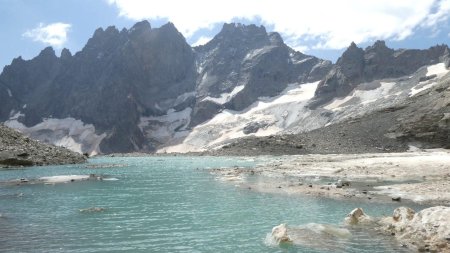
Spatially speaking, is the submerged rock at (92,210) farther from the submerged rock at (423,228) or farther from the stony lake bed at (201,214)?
the submerged rock at (423,228)

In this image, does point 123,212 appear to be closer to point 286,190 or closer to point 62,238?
point 62,238

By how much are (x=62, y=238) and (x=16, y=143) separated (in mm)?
61861

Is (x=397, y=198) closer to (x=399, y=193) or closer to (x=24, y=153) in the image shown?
(x=399, y=193)

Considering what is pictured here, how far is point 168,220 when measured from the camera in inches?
930

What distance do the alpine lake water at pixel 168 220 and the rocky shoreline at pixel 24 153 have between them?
33800 millimetres

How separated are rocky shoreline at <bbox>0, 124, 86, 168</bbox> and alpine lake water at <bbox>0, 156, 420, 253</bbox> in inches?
1331

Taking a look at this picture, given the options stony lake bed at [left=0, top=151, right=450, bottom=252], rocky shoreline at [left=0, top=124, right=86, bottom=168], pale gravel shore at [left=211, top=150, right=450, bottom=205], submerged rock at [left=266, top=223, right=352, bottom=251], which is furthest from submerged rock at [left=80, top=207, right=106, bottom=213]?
rocky shoreline at [left=0, top=124, right=86, bottom=168]

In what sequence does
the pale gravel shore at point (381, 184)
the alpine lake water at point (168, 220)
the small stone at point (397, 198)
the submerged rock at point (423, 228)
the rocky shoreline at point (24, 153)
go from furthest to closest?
the rocky shoreline at point (24, 153), the pale gravel shore at point (381, 184), the small stone at point (397, 198), the alpine lake water at point (168, 220), the submerged rock at point (423, 228)

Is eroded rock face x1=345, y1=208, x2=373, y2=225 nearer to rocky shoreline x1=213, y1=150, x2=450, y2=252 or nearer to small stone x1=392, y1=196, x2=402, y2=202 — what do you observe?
rocky shoreline x1=213, y1=150, x2=450, y2=252

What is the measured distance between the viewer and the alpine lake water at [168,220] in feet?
57.6

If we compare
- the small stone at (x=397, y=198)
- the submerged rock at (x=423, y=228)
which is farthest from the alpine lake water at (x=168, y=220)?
the small stone at (x=397, y=198)

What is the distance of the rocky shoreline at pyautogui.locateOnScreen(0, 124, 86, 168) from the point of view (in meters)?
67.2

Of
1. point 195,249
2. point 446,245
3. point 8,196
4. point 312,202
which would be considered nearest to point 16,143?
point 8,196

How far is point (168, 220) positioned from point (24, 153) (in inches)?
2168
